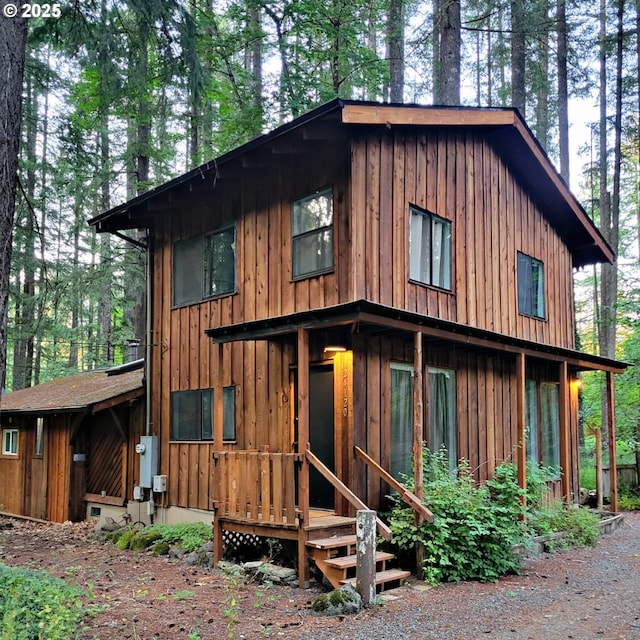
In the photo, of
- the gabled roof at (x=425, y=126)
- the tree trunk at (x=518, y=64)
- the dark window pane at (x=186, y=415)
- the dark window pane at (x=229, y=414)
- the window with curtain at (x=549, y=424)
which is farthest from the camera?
the tree trunk at (x=518, y=64)

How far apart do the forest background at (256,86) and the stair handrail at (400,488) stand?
460 cm

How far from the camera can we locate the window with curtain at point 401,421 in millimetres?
9016

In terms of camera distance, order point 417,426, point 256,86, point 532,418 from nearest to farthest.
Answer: point 417,426, point 532,418, point 256,86

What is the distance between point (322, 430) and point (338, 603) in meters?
3.18

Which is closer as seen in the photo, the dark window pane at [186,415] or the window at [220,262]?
the window at [220,262]

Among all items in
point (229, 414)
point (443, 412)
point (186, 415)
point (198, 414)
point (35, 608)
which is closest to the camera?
point (35, 608)

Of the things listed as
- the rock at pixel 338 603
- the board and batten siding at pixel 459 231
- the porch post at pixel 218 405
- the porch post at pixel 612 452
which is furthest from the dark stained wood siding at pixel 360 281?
the rock at pixel 338 603

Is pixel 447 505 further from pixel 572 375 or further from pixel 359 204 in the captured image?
pixel 572 375

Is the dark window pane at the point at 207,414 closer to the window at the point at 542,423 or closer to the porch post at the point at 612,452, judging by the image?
the window at the point at 542,423

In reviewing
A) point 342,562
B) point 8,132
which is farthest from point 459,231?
point 8,132

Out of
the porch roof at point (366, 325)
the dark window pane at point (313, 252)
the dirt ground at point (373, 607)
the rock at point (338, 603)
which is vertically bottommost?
the dirt ground at point (373, 607)

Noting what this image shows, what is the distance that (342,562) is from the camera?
280 inches

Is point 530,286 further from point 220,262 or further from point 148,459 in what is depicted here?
point 148,459

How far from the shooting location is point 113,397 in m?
11.6
